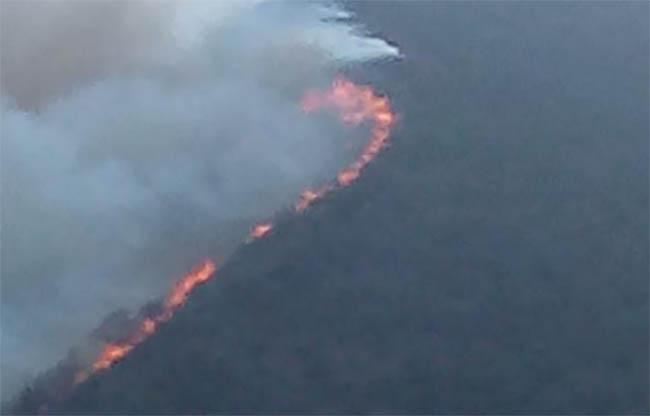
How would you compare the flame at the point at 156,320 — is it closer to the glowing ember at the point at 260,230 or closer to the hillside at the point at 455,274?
the hillside at the point at 455,274

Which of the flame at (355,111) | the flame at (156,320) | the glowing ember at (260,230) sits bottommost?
the flame at (156,320)

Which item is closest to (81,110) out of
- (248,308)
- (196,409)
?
(248,308)

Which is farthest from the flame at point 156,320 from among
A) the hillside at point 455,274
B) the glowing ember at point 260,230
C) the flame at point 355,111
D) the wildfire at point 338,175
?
the flame at point 355,111

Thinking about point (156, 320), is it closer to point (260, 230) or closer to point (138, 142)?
point (260, 230)

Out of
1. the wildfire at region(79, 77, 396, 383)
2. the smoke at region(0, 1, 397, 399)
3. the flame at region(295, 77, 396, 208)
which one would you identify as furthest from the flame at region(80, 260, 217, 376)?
the flame at region(295, 77, 396, 208)

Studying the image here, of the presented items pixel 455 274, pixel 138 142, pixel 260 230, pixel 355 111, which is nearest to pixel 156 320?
pixel 260 230

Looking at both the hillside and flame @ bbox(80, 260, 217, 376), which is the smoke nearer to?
flame @ bbox(80, 260, 217, 376)
